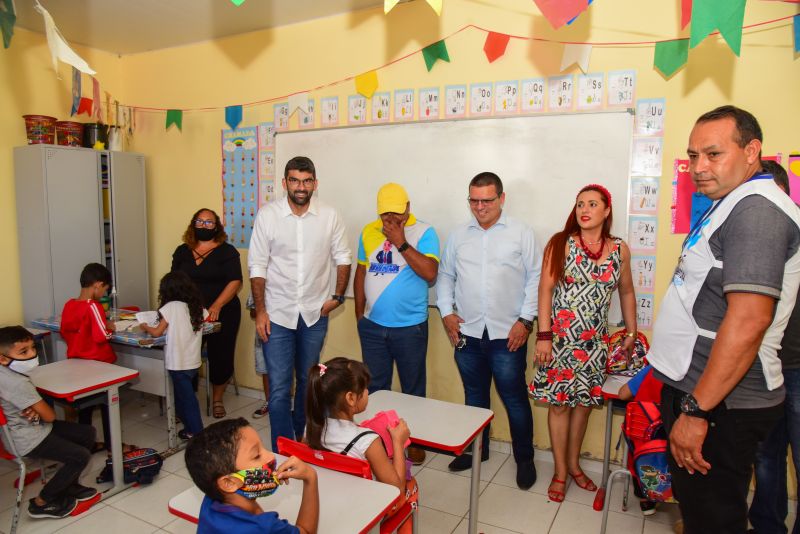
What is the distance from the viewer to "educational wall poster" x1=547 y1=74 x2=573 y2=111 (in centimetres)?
298

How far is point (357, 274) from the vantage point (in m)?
3.23

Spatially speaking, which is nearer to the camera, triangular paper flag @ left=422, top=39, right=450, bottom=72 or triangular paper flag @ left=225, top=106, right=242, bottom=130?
triangular paper flag @ left=422, top=39, right=450, bottom=72

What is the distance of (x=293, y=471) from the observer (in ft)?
4.36

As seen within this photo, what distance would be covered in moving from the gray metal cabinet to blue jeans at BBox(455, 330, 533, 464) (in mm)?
3011

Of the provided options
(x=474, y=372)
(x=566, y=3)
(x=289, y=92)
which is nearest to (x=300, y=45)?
(x=289, y=92)

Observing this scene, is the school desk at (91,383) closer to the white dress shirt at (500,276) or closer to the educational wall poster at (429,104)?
the white dress shirt at (500,276)

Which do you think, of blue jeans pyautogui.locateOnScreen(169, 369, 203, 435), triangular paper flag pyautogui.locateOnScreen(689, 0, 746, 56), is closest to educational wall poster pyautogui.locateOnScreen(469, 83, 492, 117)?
triangular paper flag pyautogui.locateOnScreen(689, 0, 746, 56)

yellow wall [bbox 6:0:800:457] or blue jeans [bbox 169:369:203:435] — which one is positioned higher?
yellow wall [bbox 6:0:800:457]

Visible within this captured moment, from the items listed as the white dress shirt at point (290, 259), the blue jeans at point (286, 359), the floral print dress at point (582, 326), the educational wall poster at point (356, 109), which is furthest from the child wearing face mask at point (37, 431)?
the floral print dress at point (582, 326)

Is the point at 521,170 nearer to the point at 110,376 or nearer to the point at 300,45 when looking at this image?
the point at 300,45

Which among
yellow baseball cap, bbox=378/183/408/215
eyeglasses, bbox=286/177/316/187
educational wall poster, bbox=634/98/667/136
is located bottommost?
yellow baseball cap, bbox=378/183/408/215

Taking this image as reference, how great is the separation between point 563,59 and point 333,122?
159cm

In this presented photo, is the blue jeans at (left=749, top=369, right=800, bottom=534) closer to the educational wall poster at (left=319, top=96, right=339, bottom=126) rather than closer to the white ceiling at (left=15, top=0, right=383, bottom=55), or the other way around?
the educational wall poster at (left=319, top=96, right=339, bottom=126)

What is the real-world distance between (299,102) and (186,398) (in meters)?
2.14
